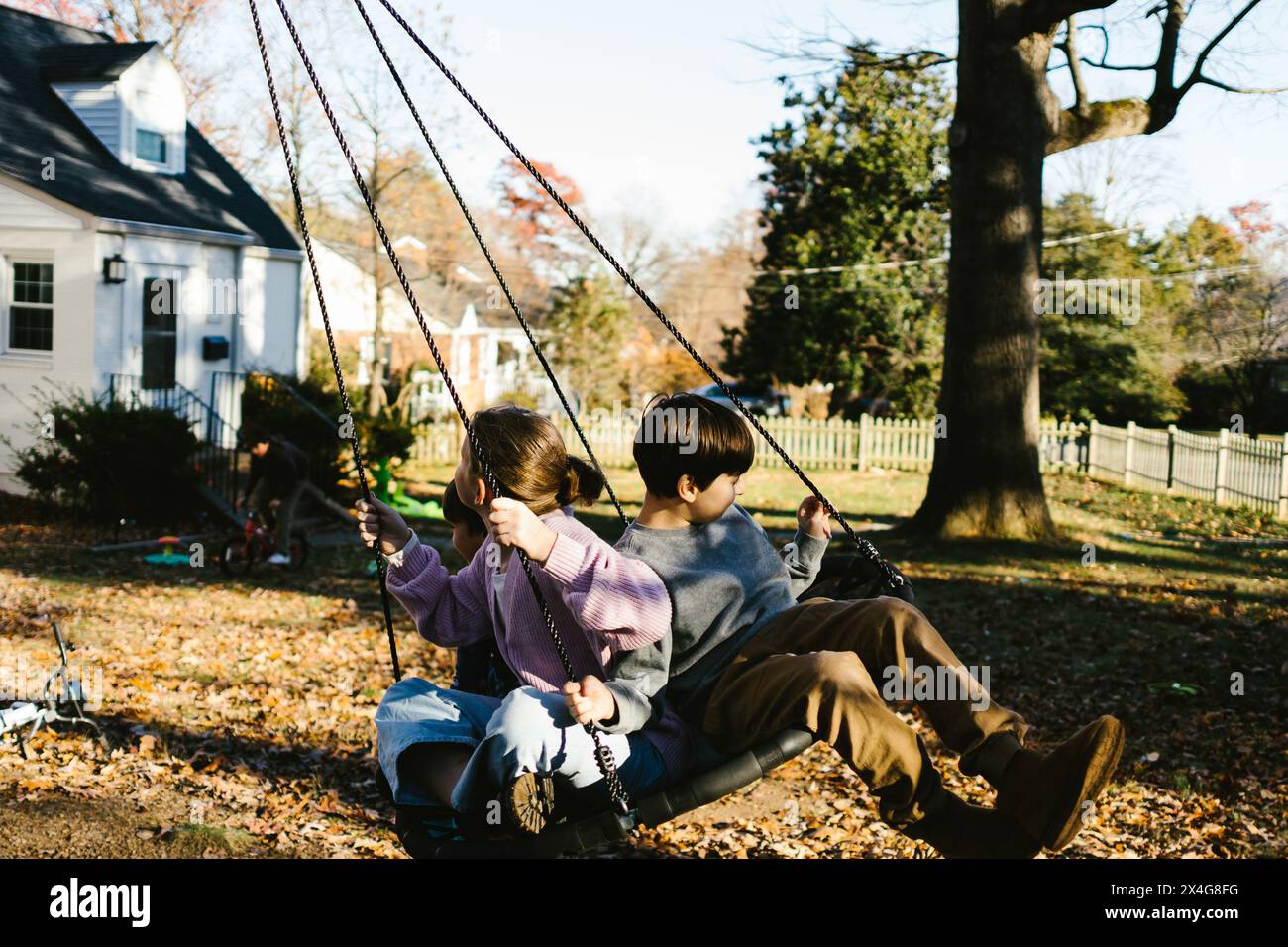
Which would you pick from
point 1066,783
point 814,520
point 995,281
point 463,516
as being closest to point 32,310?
point 995,281

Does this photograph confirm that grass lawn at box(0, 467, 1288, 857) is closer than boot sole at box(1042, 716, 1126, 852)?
No

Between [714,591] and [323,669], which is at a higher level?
[714,591]

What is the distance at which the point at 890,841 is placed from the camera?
643 centimetres

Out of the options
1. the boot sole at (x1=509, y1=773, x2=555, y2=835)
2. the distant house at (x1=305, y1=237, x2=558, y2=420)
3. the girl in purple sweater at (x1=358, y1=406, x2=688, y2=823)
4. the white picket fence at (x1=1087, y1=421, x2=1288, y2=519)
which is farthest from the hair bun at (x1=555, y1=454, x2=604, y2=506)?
the distant house at (x1=305, y1=237, x2=558, y2=420)

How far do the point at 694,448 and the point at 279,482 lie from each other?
36.2 ft

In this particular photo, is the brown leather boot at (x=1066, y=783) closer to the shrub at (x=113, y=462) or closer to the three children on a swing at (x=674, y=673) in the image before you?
the three children on a swing at (x=674, y=673)

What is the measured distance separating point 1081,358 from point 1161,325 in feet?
6.16

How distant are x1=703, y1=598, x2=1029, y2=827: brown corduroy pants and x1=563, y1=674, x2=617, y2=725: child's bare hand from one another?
41cm

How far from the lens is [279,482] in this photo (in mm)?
13734

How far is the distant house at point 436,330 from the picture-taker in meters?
37.3

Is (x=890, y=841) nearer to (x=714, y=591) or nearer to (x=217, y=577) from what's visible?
(x=714, y=591)

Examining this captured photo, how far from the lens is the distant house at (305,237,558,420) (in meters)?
37.3

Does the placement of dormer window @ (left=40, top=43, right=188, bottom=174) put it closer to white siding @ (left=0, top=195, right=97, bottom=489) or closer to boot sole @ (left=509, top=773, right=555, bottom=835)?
white siding @ (left=0, top=195, right=97, bottom=489)
